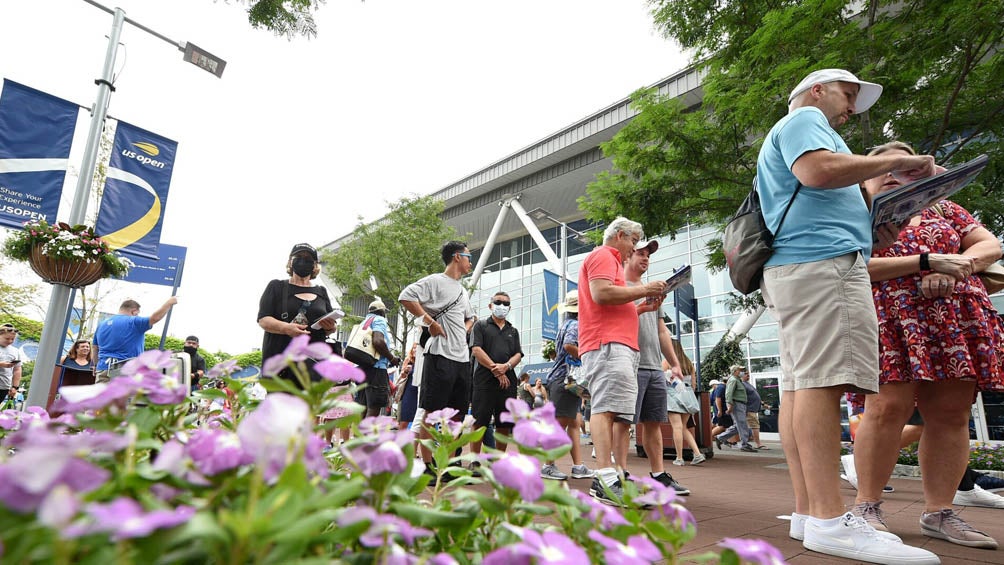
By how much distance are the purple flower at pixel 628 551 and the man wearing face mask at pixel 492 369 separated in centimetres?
431

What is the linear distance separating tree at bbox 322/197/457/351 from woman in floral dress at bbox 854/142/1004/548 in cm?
2000

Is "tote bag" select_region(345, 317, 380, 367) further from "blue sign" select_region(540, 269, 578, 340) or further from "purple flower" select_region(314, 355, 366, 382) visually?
"blue sign" select_region(540, 269, 578, 340)

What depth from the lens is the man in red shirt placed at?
11.8 feet

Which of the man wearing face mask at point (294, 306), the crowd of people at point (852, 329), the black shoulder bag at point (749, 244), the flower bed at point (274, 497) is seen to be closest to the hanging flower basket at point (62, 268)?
the man wearing face mask at point (294, 306)

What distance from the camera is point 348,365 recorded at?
815mm

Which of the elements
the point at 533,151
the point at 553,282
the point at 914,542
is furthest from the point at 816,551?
the point at 533,151

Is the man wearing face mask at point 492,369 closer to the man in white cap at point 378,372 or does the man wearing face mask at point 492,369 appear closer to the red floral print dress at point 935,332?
the man in white cap at point 378,372

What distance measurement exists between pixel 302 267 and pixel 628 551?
157 inches

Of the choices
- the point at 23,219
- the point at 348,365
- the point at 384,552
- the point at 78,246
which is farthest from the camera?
the point at 23,219

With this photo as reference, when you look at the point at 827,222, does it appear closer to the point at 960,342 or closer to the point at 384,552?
the point at 960,342

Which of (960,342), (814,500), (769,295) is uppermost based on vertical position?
(769,295)

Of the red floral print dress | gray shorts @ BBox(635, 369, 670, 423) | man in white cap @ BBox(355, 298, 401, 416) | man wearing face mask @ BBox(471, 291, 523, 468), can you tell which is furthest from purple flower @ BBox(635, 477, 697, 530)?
man in white cap @ BBox(355, 298, 401, 416)

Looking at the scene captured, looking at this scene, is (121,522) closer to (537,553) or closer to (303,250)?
(537,553)

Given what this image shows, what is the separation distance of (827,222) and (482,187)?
26040 mm
